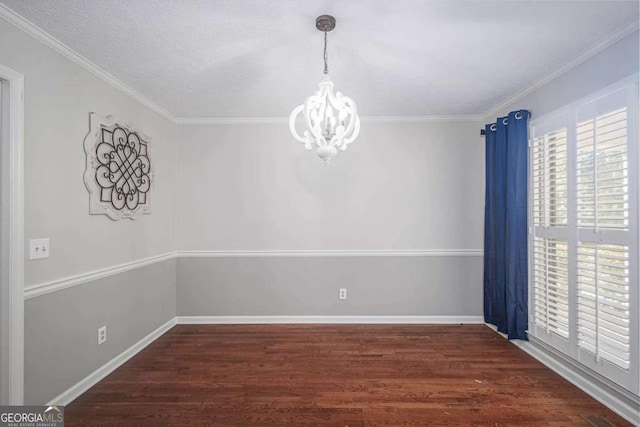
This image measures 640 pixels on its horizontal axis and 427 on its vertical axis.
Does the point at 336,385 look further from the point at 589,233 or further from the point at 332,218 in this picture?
the point at 589,233

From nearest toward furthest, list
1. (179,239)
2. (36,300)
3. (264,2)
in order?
(264,2) < (36,300) < (179,239)

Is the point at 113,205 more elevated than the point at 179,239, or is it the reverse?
the point at 113,205

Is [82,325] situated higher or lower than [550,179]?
lower

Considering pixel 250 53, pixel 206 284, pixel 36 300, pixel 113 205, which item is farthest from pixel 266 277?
pixel 250 53

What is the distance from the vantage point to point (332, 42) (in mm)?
1947

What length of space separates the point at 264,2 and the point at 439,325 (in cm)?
350

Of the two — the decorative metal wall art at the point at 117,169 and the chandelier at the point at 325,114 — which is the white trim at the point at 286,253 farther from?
the chandelier at the point at 325,114

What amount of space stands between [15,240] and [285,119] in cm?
258

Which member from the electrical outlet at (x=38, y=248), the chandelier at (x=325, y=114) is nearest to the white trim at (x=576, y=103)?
the chandelier at (x=325, y=114)

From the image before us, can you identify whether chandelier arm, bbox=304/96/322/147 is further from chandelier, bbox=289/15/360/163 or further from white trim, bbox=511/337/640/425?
white trim, bbox=511/337/640/425

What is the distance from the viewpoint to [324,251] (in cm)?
346

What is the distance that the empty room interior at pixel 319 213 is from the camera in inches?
69.5

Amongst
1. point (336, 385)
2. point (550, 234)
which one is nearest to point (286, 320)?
point (336, 385)

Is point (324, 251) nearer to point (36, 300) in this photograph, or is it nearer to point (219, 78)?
point (219, 78)
